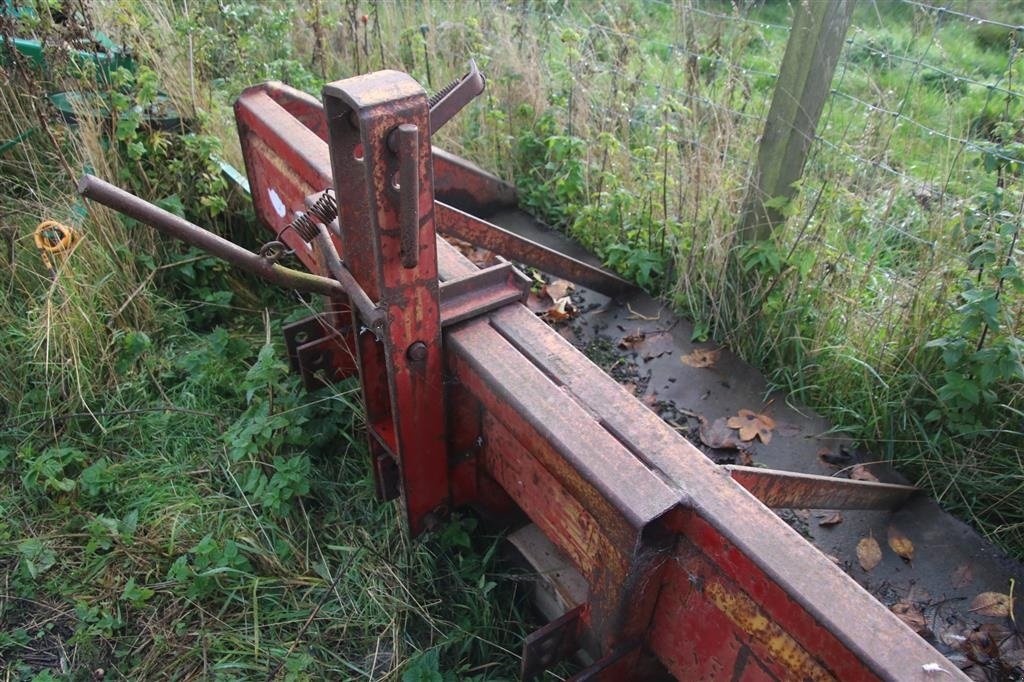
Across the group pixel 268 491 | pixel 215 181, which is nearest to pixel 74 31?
pixel 215 181

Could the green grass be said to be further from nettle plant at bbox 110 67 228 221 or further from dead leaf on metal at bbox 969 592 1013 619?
dead leaf on metal at bbox 969 592 1013 619

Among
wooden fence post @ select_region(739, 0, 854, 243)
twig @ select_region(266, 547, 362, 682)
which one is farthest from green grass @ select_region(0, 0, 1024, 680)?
wooden fence post @ select_region(739, 0, 854, 243)

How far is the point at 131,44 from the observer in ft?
12.6

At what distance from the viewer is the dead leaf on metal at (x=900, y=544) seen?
2.35 meters

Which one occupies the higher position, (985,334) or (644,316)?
(985,334)

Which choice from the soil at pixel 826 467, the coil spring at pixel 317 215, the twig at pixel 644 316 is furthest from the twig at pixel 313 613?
the twig at pixel 644 316

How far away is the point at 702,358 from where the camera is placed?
9.98 ft

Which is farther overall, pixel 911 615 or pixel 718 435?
pixel 718 435

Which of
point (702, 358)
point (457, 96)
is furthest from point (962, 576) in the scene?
point (457, 96)

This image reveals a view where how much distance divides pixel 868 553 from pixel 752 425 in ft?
1.88

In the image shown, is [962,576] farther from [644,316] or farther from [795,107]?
[795,107]

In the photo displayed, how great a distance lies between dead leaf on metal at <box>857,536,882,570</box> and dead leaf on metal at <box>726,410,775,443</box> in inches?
18.2

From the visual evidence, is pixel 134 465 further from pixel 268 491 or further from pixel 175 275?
pixel 175 275

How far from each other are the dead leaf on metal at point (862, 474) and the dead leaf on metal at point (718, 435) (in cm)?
39
